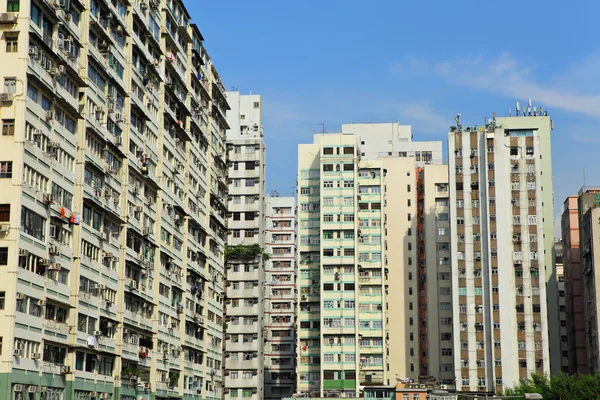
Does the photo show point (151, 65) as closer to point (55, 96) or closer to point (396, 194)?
point (55, 96)

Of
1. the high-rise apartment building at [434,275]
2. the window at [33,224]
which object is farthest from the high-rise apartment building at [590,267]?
the window at [33,224]

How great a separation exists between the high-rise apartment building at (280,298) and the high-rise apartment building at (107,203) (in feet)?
166

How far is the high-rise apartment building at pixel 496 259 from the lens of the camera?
11506cm

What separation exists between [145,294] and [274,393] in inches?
2959

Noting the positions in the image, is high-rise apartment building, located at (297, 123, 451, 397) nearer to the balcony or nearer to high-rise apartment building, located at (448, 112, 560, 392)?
the balcony

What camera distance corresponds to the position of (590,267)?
109 m

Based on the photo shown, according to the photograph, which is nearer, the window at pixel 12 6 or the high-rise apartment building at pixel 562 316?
the window at pixel 12 6

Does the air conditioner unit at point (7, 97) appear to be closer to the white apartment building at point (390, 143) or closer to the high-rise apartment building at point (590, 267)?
the high-rise apartment building at point (590, 267)

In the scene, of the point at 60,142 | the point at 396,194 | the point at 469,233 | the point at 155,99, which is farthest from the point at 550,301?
the point at 60,142

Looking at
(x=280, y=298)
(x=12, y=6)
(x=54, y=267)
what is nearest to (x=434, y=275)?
(x=280, y=298)

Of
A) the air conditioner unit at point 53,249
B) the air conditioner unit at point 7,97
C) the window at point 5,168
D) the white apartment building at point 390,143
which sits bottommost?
the air conditioner unit at point 53,249

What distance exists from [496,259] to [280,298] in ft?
145

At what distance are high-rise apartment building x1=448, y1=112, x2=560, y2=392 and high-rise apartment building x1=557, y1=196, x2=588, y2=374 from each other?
8.73m

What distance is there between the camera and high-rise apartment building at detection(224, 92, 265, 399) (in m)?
111
